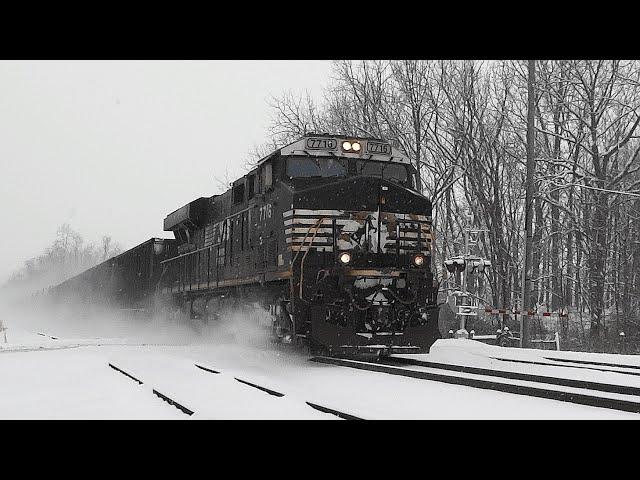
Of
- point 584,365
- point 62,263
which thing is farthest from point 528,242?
point 62,263

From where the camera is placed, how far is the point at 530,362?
12312mm

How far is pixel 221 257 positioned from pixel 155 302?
26.8 ft

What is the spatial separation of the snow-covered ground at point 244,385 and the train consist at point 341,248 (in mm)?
832

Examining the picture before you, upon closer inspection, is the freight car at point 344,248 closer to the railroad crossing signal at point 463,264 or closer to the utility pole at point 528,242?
the utility pole at point 528,242

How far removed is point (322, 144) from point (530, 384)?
18.5 feet

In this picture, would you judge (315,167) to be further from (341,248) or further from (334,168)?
(341,248)

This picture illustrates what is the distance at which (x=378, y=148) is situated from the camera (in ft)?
41.2

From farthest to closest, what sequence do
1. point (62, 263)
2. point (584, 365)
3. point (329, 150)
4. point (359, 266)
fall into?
point (62, 263) → point (329, 150) → point (584, 365) → point (359, 266)

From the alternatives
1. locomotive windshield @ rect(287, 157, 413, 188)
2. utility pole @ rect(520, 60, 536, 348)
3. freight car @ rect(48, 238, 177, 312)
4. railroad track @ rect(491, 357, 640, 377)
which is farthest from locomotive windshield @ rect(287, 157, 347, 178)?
freight car @ rect(48, 238, 177, 312)

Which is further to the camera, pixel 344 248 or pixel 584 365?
pixel 584 365

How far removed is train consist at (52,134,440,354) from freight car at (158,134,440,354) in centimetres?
2

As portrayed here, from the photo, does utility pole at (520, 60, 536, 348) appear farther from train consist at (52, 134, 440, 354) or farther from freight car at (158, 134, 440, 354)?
freight car at (158, 134, 440, 354)

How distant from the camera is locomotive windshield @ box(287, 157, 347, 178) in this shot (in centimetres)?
1205
